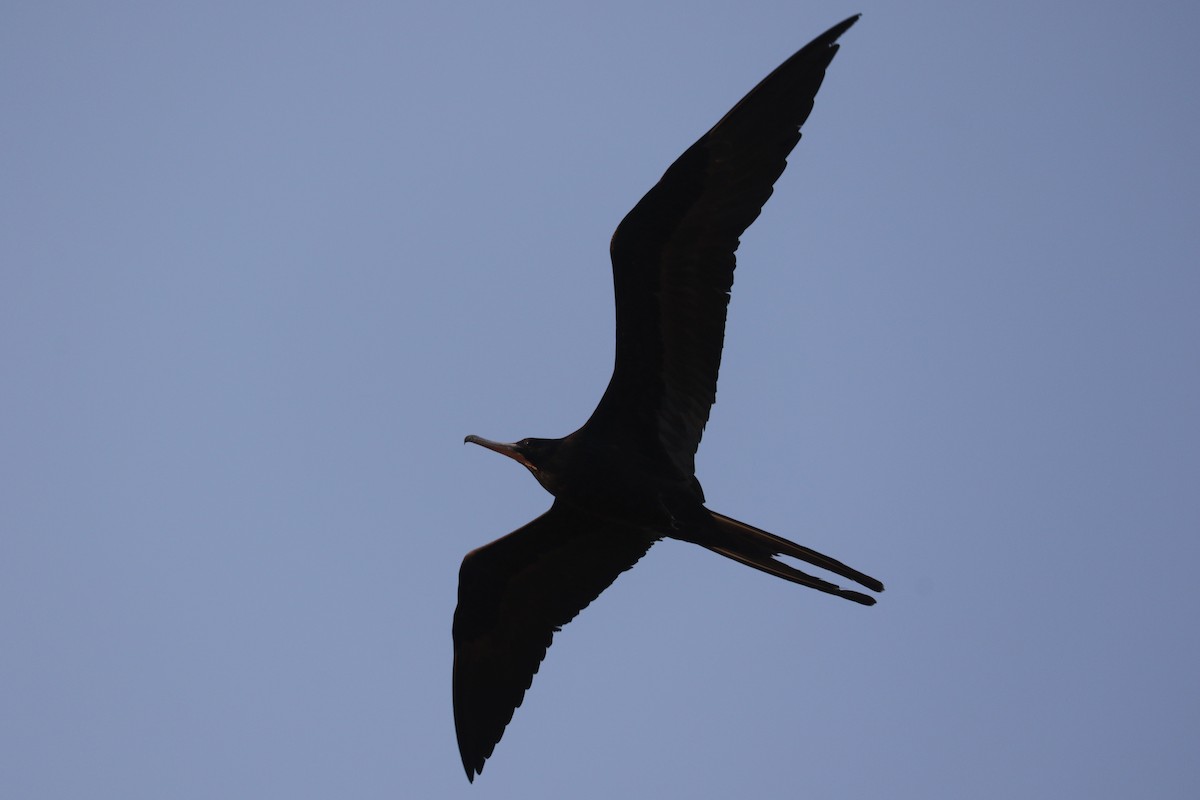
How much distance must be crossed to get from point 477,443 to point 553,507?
647 millimetres

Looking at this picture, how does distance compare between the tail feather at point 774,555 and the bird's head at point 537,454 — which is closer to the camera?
the tail feather at point 774,555

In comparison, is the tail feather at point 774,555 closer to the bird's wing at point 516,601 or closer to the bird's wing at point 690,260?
the bird's wing at point 690,260

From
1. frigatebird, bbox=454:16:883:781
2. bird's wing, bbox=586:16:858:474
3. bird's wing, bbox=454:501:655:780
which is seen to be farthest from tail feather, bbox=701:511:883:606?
bird's wing, bbox=454:501:655:780

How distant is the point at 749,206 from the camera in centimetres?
647

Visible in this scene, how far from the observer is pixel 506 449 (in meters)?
7.11

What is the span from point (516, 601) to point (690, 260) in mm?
2414

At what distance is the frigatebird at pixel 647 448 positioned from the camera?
6375mm

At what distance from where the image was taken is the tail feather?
6.29 metres

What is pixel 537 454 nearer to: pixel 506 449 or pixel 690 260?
pixel 506 449

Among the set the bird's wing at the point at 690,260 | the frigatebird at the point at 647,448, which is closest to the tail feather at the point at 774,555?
the frigatebird at the point at 647,448

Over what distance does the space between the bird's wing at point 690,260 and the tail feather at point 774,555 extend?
54 cm

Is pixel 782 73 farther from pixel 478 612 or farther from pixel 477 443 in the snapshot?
pixel 478 612

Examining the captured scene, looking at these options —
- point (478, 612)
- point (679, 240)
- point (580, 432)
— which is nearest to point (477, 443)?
point (580, 432)

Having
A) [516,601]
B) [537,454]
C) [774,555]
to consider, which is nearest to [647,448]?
[537,454]
